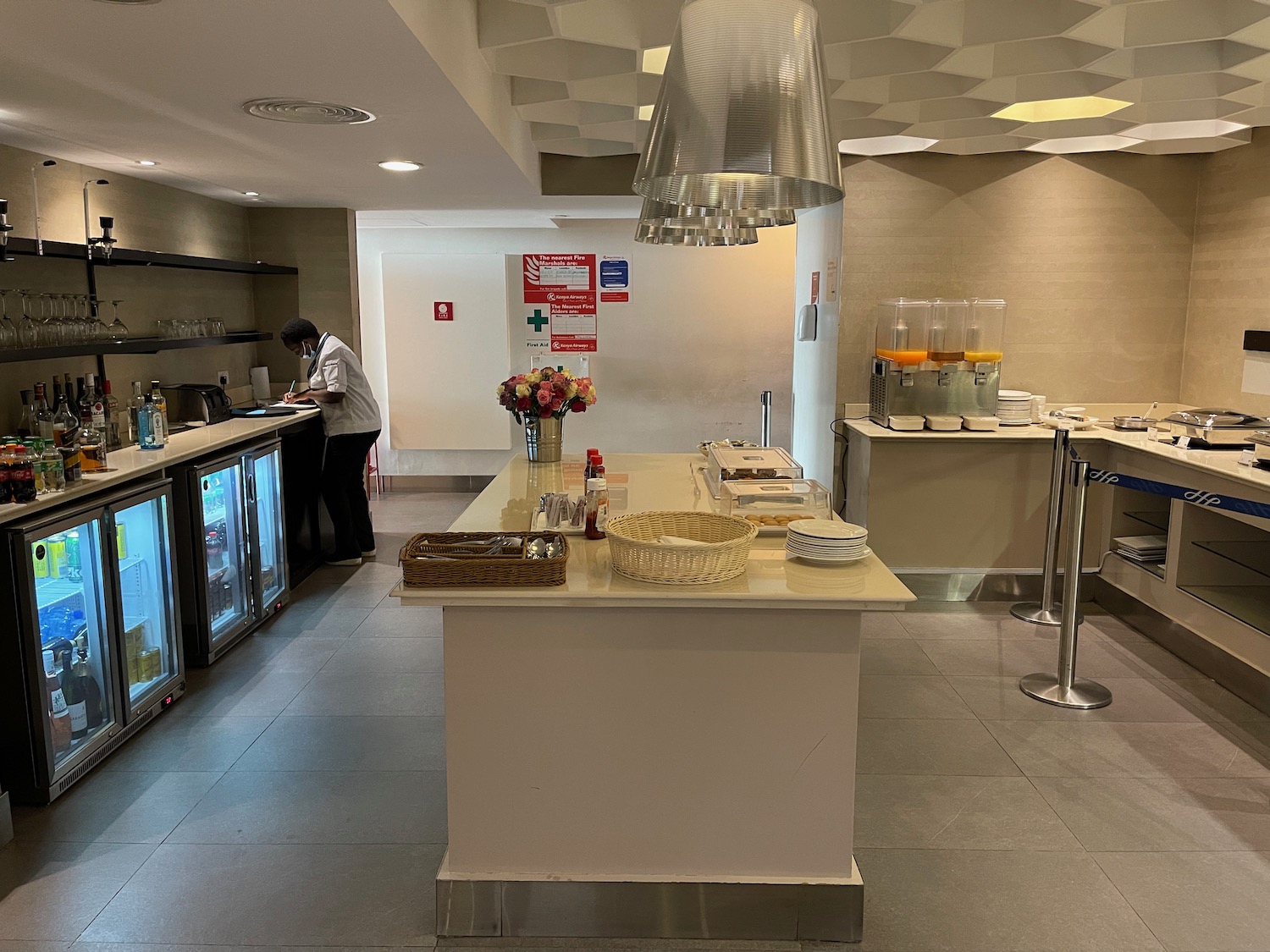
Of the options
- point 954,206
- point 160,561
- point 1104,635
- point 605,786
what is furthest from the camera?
point 954,206

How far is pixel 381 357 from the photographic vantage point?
870cm

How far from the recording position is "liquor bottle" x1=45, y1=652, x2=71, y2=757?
3.21 metres

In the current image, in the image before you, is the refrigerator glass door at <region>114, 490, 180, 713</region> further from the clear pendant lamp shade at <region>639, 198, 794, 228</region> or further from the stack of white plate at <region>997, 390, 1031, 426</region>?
the stack of white plate at <region>997, 390, 1031, 426</region>

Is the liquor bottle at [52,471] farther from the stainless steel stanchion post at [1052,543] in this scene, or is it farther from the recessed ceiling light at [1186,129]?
the recessed ceiling light at [1186,129]

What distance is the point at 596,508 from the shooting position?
3.03 meters

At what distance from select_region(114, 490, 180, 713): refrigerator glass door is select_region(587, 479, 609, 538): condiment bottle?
6.31 feet

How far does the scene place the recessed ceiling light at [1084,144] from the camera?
17.3 feet

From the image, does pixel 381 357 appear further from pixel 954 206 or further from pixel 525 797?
pixel 525 797

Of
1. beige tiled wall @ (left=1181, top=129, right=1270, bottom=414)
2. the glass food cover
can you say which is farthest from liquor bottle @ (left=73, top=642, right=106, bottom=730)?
beige tiled wall @ (left=1181, top=129, right=1270, bottom=414)

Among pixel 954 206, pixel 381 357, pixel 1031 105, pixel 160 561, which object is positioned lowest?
pixel 160 561

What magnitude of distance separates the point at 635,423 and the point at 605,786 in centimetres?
636

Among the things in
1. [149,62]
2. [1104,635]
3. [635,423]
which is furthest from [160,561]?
[635,423]

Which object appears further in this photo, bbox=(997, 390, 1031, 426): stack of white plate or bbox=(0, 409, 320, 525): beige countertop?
bbox=(997, 390, 1031, 426): stack of white plate

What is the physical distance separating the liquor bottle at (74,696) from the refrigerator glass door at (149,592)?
38 cm
